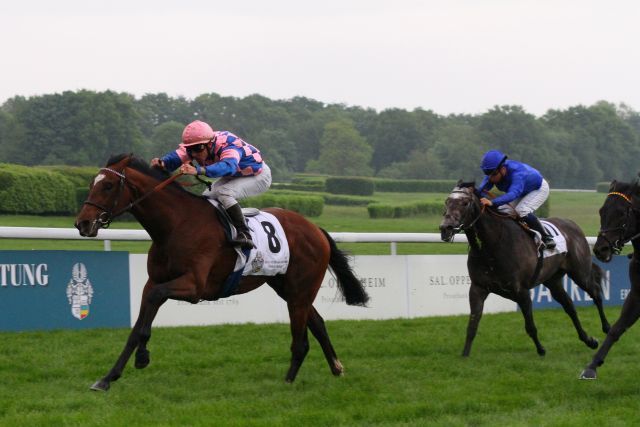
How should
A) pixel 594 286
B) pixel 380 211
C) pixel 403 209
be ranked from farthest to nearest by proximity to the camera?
pixel 403 209 → pixel 380 211 → pixel 594 286

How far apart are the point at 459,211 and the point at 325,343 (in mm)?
1560

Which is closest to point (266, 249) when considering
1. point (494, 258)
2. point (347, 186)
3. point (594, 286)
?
point (494, 258)

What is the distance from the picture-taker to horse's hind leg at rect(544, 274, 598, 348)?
305 inches

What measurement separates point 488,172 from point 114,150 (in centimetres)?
2267

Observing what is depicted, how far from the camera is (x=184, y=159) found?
600 cm

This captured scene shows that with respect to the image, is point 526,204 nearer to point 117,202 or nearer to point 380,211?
point 117,202

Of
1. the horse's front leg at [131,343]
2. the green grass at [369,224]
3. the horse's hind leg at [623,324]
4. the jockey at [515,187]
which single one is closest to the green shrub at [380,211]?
the green grass at [369,224]

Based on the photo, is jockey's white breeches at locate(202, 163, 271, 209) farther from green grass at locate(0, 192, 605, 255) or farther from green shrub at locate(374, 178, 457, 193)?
green shrub at locate(374, 178, 457, 193)

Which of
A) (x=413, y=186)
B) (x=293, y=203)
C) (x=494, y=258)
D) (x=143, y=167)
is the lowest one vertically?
(x=413, y=186)

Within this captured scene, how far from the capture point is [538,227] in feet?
26.1

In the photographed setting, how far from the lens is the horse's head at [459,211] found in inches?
277

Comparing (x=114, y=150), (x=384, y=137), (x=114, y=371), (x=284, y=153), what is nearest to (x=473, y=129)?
(x=384, y=137)

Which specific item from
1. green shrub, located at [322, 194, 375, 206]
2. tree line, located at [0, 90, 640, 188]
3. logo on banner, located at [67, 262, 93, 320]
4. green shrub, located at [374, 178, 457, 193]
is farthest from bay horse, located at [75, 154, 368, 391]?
green shrub, located at [374, 178, 457, 193]

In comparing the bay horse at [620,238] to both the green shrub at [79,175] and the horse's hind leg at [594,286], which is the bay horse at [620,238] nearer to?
the horse's hind leg at [594,286]
